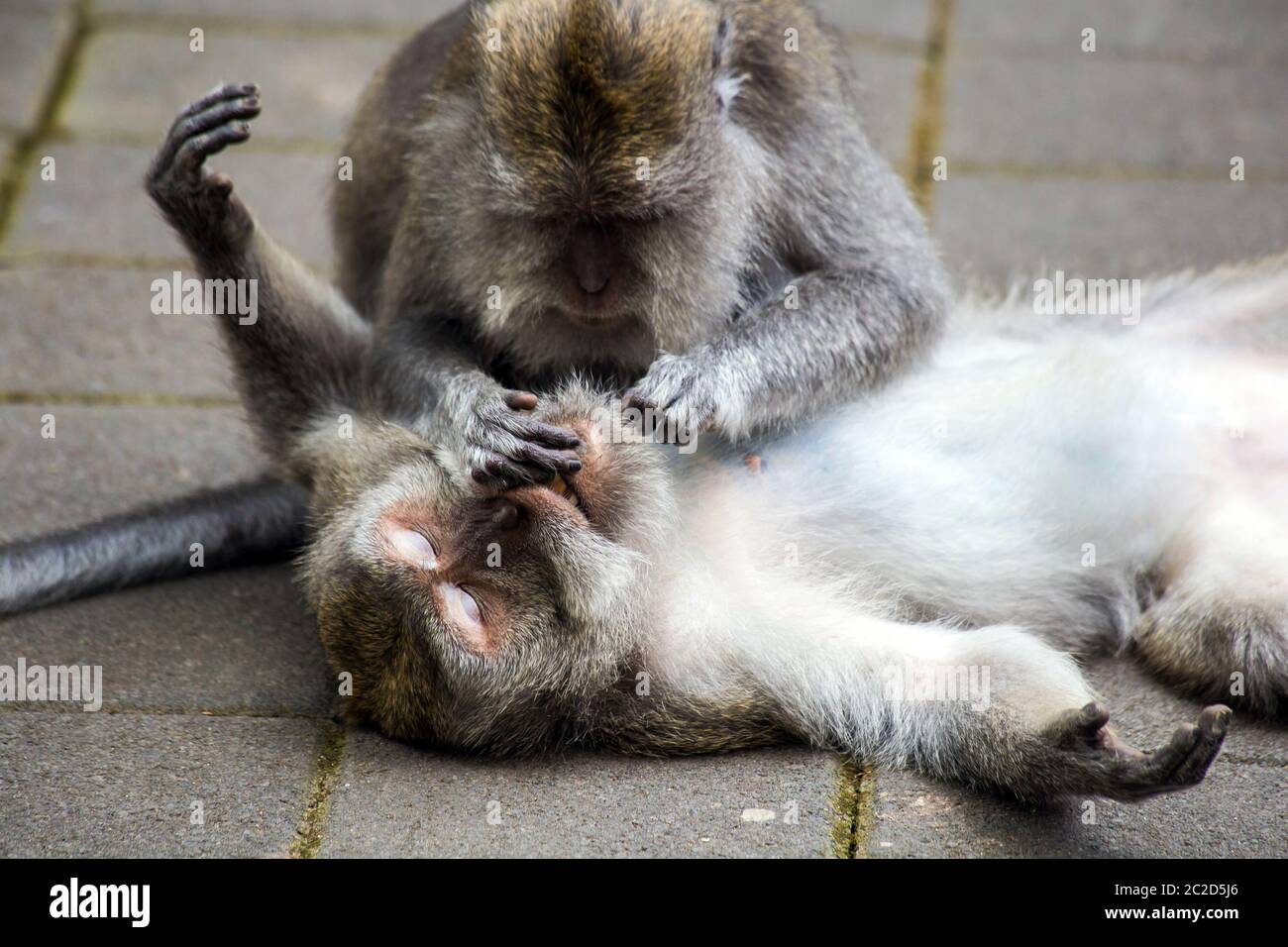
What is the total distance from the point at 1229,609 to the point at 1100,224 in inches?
101

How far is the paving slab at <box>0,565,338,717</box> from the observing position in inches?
172

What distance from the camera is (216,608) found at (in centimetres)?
480

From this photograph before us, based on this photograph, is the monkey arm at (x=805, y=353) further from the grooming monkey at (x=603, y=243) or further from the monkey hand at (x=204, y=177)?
the monkey hand at (x=204, y=177)

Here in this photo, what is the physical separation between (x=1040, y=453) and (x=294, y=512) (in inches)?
83.8

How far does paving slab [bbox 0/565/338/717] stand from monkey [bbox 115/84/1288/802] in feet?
1.10

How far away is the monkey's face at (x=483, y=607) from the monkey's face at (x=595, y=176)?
1.56 ft

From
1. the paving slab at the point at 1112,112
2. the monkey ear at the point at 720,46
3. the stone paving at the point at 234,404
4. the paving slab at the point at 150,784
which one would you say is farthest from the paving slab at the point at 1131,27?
the paving slab at the point at 150,784

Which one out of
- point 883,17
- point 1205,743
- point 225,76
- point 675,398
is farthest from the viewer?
point 883,17

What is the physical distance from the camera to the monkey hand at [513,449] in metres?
4.05

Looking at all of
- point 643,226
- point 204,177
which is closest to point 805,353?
point 643,226

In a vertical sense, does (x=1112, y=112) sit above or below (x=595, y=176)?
above

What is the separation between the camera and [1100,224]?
650 cm

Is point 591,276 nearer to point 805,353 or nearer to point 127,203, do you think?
point 805,353

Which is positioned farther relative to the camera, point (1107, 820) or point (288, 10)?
point (288, 10)
